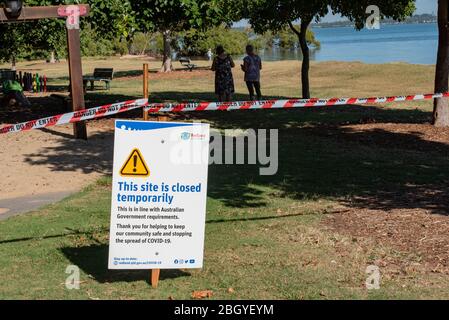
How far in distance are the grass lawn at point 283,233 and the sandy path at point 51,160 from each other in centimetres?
86

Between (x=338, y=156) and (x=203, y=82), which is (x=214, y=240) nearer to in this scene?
(x=338, y=156)

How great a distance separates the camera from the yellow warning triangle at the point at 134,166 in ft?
19.8

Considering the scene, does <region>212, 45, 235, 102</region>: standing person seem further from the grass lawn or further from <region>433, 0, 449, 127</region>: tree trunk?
<region>433, 0, 449, 127</region>: tree trunk

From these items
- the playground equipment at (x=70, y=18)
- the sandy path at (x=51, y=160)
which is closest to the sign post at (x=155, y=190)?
the sandy path at (x=51, y=160)

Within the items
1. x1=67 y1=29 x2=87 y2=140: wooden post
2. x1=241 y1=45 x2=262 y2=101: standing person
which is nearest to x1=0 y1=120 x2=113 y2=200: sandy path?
A: x1=67 y1=29 x2=87 y2=140: wooden post

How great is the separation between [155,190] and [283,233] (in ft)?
7.69

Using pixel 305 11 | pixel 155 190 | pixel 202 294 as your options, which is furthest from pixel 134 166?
pixel 305 11

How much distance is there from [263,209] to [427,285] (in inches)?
129

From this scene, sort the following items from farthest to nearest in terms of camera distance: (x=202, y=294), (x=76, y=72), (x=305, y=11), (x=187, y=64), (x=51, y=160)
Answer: (x=187, y=64), (x=305, y=11), (x=76, y=72), (x=51, y=160), (x=202, y=294)

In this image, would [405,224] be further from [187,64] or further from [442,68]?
[187,64]

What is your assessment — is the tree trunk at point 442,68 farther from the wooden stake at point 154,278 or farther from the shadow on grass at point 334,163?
the wooden stake at point 154,278

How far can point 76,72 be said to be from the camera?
47.9 feet

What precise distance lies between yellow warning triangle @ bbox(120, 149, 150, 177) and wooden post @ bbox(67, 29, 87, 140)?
891cm
